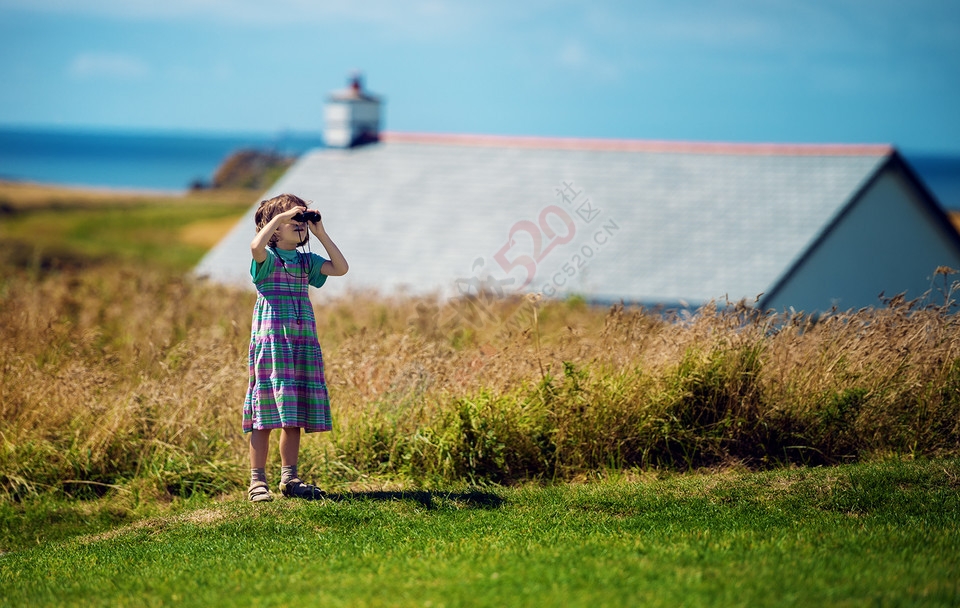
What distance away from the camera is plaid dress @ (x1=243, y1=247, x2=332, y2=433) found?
19.9 ft

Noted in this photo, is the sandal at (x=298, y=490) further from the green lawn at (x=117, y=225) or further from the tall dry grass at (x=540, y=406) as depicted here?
the green lawn at (x=117, y=225)

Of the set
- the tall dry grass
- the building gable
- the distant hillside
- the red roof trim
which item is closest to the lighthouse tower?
the red roof trim

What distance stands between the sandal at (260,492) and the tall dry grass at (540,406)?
0.77 m

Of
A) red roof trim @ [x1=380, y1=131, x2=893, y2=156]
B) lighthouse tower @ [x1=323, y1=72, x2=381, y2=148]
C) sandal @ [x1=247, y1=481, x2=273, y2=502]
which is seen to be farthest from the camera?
lighthouse tower @ [x1=323, y1=72, x2=381, y2=148]

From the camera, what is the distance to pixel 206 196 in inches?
2968

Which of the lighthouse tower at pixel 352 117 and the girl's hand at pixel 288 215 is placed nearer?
the girl's hand at pixel 288 215

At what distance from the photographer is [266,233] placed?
5.96 m

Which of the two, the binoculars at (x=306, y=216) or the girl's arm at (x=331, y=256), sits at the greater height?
the binoculars at (x=306, y=216)

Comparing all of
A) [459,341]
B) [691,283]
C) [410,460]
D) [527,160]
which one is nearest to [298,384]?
[410,460]

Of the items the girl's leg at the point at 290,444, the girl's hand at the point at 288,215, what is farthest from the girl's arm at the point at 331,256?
the girl's leg at the point at 290,444

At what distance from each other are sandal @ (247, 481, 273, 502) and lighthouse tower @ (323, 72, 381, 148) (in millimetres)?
16067

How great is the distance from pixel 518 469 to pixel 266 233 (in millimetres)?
2679

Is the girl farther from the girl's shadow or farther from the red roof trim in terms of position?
the red roof trim

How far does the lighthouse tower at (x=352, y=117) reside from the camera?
2158 cm
